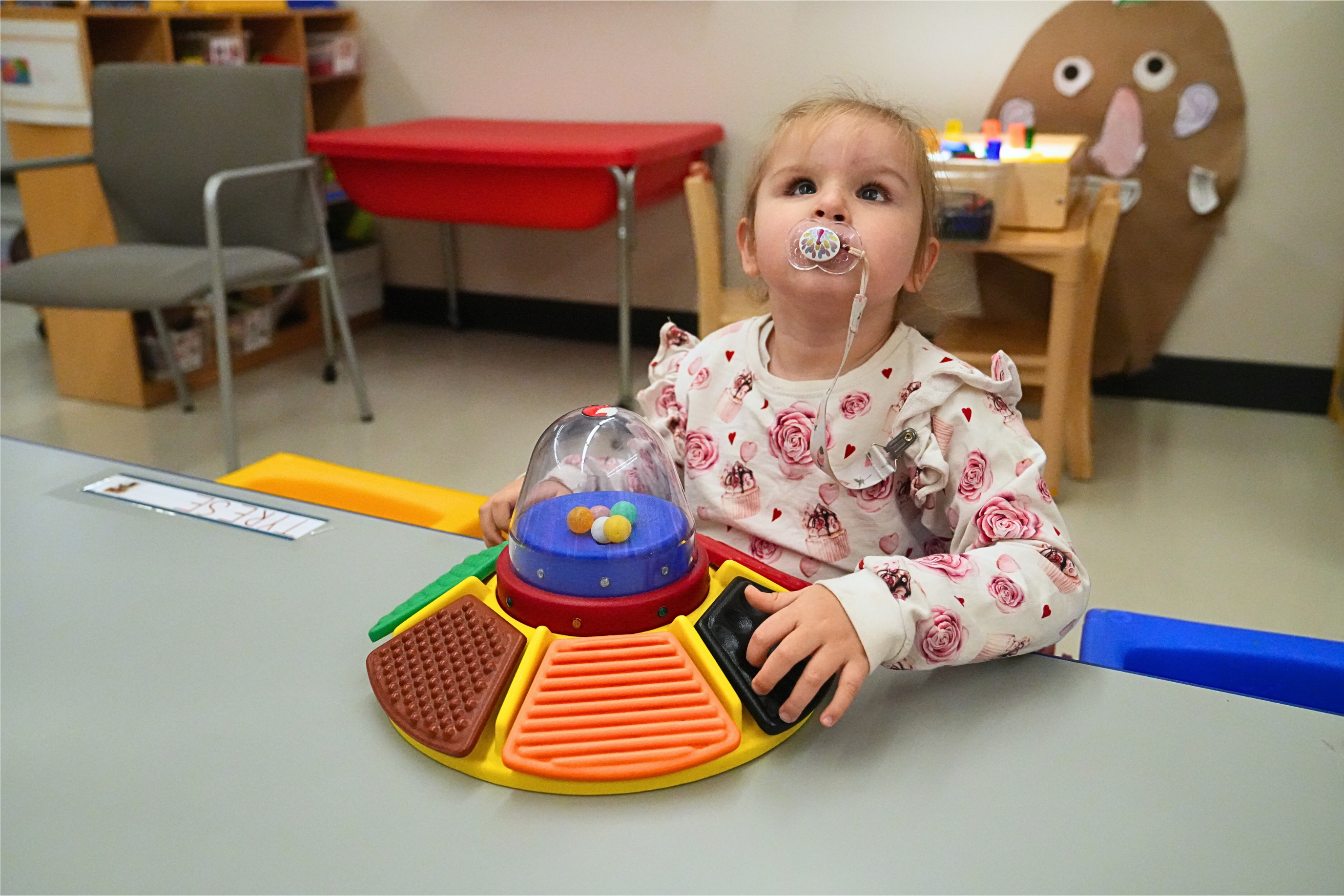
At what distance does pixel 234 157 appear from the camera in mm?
2609

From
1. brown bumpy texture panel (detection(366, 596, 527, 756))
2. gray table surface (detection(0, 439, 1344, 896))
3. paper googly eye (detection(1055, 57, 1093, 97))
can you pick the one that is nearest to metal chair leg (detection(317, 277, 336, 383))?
paper googly eye (detection(1055, 57, 1093, 97))

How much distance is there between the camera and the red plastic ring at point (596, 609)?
0.63m

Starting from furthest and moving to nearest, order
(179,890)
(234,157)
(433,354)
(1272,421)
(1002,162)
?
(433,354) < (1272,421) < (234,157) < (1002,162) < (179,890)

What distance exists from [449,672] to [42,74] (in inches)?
112

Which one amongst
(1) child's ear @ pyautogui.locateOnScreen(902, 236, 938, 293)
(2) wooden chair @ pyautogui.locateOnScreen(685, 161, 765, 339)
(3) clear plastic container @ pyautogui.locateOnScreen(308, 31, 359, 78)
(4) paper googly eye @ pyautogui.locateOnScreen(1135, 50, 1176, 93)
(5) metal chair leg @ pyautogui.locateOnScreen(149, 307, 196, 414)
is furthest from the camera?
(3) clear plastic container @ pyautogui.locateOnScreen(308, 31, 359, 78)

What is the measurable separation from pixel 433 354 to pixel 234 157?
1.01 m

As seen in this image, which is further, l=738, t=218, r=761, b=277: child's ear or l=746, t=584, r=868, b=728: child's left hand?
l=738, t=218, r=761, b=277: child's ear

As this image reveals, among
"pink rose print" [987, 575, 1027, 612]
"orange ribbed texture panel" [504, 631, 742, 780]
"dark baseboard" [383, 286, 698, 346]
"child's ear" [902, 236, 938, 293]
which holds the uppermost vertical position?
"child's ear" [902, 236, 938, 293]

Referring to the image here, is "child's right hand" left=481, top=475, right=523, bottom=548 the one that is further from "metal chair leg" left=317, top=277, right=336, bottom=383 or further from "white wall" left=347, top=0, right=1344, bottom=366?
"metal chair leg" left=317, top=277, right=336, bottom=383

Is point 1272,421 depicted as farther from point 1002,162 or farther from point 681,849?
point 681,849

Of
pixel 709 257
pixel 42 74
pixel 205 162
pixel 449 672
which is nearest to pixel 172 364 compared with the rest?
pixel 205 162

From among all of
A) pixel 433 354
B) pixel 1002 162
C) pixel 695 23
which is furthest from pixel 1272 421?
pixel 433 354

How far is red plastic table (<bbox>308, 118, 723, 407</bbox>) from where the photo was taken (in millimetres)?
2598

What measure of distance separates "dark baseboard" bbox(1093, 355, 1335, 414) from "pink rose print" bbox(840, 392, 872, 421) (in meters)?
2.32
